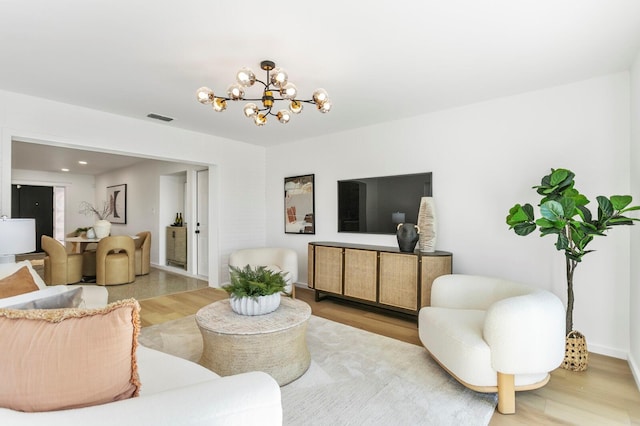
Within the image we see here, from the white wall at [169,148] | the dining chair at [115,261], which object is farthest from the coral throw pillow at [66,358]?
the dining chair at [115,261]

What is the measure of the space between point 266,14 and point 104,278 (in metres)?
5.37

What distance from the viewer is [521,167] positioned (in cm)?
315

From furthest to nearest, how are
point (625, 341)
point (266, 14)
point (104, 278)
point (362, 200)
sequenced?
point (104, 278), point (362, 200), point (625, 341), point (266, 14)

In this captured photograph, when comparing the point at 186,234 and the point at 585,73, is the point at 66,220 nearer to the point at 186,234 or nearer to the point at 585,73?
the point at 186,234

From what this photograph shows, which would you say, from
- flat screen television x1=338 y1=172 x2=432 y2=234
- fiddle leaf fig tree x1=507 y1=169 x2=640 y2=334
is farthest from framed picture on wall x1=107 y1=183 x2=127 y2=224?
fiddle leaf fig tree x1=507 y1=169 x2=640 y2=334

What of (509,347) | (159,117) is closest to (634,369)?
(509,347)

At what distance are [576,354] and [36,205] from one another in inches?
475

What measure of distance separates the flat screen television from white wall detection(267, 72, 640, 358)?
4.5 inches

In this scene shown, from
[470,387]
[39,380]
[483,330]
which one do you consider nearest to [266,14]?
[39,380]

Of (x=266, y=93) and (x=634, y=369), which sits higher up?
(x=266, y=93)

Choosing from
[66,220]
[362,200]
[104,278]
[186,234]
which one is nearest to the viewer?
[362,200]

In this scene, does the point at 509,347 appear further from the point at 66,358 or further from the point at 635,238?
the point at 66,358

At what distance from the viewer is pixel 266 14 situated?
6.29ft

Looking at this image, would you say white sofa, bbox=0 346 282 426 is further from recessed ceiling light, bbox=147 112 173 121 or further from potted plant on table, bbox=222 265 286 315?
recessed ceiling light, bbox=147 112 173 121
